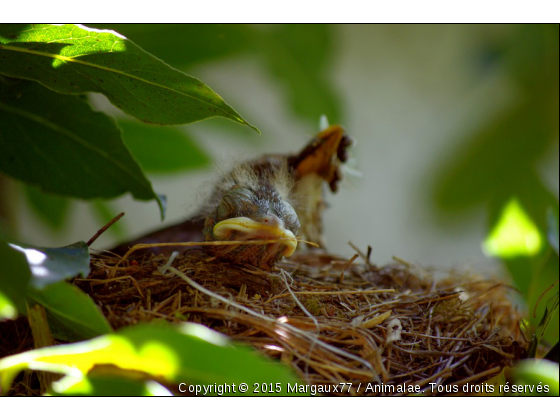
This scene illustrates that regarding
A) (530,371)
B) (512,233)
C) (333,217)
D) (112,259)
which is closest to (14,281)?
(112,259)

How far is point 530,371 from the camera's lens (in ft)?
1.68

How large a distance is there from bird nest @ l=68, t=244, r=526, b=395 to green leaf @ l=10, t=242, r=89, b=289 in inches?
4.4

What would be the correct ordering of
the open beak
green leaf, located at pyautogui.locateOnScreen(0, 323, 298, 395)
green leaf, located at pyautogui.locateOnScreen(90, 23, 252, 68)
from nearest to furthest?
1. green leaf, located at pyautogui.locateOnScreen(0, 323, 298, 395)
2. the open beak
3. green leaf, located at pyautogui.locateOnScreen(90, 23, 252, 68)

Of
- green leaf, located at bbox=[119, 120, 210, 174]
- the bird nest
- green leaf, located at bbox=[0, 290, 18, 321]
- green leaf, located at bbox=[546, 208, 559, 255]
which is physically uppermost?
green leaf, located at bbox=[119, 120, 210, 174]

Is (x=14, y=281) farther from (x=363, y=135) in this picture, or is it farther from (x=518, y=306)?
(x=363, y=135)

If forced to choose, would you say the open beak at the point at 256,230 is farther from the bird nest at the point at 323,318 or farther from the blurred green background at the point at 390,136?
the blurred green background at the point at 390,136

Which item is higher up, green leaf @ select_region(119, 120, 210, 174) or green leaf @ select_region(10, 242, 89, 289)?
green leaf @ select_region(119, 120, 210, 174)

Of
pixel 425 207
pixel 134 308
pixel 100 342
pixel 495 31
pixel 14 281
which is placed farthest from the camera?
pixel 425 207

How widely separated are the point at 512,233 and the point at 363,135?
1.08 m

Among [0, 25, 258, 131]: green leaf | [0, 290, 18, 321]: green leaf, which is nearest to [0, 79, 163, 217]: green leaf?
→ [0, 25, 258, 131]: green leaf

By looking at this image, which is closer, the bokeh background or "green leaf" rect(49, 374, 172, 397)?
"green leaf" rect(49, 374, 172, 397)

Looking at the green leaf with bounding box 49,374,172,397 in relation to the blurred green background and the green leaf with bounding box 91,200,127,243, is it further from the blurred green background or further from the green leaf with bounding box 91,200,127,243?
the green leaf with bounding box 91,200,127,243

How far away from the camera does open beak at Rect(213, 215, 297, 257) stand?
2.80 feet

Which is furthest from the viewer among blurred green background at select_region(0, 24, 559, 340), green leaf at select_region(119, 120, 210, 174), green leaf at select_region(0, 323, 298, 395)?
green leaf at select_region(119, 120, 210, 174)
